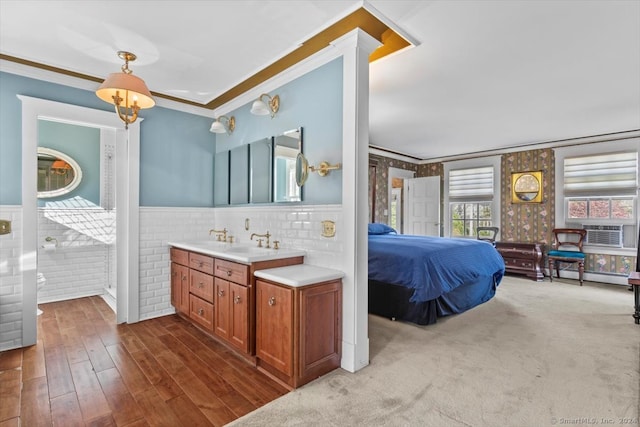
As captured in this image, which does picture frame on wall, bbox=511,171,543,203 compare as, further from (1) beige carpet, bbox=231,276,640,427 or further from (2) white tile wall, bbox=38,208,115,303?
(2) white tile wall, bbox=38,208,115,303

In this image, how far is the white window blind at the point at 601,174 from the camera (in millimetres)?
5219

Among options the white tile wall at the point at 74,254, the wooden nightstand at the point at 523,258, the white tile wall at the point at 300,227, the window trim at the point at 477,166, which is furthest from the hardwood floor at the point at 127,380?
the window trim at the point at 477,166

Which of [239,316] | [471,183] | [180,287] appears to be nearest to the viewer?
[239,316]

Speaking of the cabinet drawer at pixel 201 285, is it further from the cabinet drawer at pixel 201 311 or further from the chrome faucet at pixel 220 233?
the chrome faucet at pixel 220 233

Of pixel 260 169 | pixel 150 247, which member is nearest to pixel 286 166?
pixel 260 169

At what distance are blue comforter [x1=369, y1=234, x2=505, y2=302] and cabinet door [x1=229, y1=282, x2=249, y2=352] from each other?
1589 millimetres

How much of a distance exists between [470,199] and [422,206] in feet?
3.29

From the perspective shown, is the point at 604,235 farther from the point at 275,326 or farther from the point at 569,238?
the point at 275,326

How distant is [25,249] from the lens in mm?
2893

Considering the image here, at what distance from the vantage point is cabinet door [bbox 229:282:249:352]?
2.48 m

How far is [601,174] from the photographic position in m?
5.45

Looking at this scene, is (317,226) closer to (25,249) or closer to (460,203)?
(25,249)

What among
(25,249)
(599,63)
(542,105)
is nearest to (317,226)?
(25,249)

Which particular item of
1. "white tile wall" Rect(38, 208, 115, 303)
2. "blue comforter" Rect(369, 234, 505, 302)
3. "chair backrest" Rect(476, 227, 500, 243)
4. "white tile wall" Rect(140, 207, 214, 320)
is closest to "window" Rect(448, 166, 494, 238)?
"chair backrest" Rect(476, 227, 500, 243)
